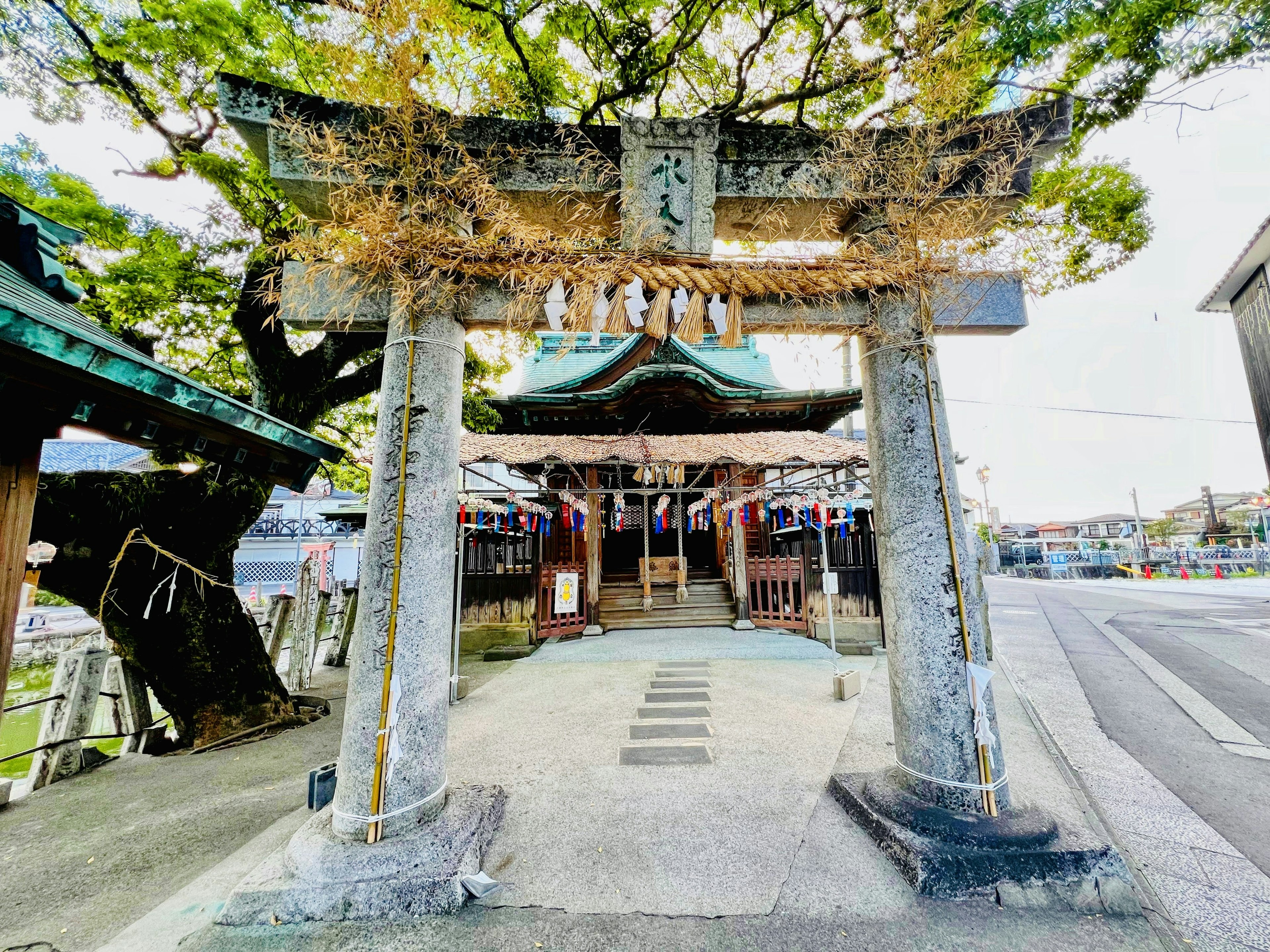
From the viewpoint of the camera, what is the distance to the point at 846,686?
19.4 feet

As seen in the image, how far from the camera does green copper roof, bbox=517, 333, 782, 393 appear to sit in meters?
10.9

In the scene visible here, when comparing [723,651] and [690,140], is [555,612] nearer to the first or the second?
A: [723,651]

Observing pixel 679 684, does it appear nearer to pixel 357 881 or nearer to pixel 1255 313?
pixel 357 881

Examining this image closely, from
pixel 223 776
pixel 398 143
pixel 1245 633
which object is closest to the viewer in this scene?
pixel 398 143

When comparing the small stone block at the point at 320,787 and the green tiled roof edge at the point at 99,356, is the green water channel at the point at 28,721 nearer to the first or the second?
the small stone block at the point at 320,787

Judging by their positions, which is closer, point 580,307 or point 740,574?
point 580,307

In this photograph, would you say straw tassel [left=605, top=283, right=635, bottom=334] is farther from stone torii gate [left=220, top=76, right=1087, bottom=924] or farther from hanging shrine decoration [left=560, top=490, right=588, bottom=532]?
hanging shrine decoration [left=560, top=490, right=588, bottom=532]

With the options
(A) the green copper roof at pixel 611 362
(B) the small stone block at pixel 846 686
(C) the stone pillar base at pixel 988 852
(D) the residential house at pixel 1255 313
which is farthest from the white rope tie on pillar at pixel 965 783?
(D) the residential house at pixel 1255 313

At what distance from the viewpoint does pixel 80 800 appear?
177 inches

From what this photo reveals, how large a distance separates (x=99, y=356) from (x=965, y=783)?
4.48 m

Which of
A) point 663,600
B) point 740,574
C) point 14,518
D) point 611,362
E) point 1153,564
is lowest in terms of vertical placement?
point 663,600

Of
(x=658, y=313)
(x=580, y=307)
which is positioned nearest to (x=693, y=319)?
(x=658, y=313)

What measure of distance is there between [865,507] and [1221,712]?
16.3 ft

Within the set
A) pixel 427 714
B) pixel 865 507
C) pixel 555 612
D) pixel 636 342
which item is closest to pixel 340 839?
pixel 427 714
